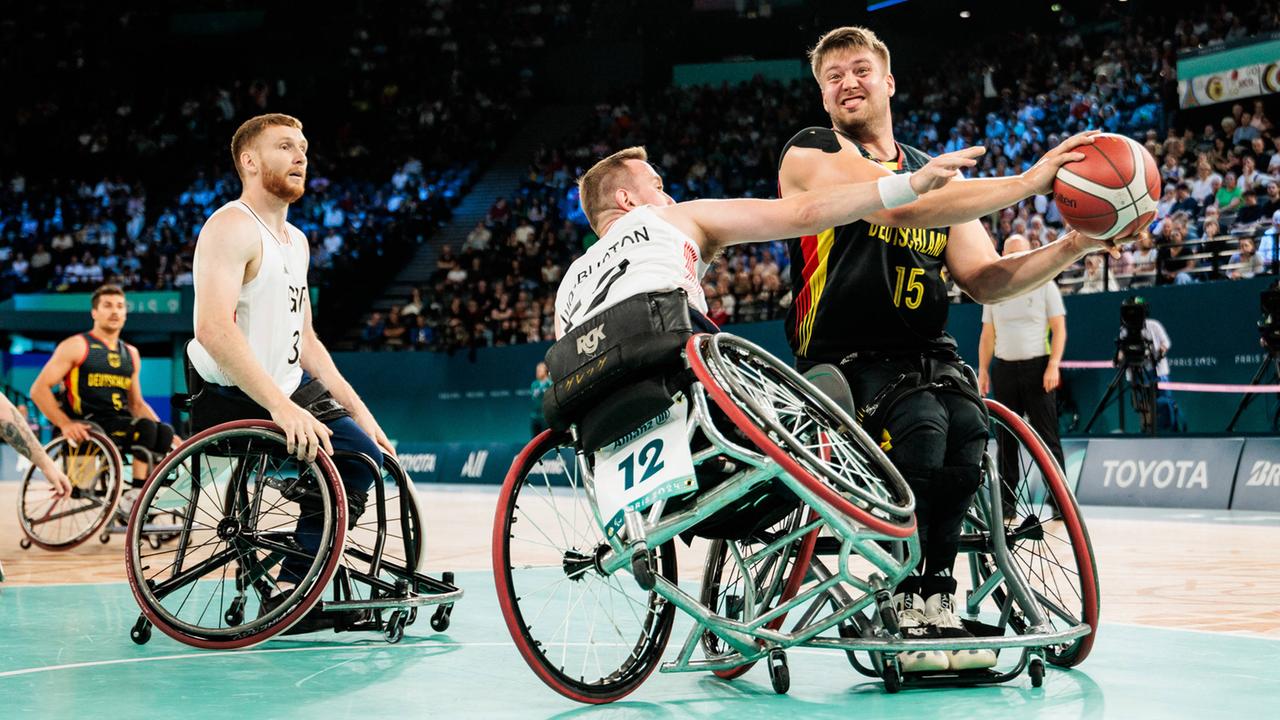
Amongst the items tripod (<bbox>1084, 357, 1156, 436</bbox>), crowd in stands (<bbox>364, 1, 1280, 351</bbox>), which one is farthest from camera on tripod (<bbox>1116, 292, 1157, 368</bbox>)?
crowd in stands (<bbox>364, 1, 1280, 351</bbox>)

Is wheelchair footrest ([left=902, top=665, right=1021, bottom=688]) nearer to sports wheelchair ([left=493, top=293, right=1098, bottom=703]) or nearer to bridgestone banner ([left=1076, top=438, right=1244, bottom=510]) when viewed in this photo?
sports wheelchair ([left=493, top=293, right=1098, bottom=703])

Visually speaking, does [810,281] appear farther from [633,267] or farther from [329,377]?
[329,377]

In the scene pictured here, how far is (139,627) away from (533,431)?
15.0m

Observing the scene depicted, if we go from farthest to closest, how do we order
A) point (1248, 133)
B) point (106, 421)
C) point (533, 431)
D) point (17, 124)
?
1. point (17, 124)
2. point (533, 431)
3. point (1248, 133)
4. point (106, 421)

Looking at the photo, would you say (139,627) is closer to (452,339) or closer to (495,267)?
(452,339)

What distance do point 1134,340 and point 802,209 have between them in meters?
9.67

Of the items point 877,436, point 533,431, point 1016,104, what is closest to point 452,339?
point 533,431

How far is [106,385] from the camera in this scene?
30.2 ft

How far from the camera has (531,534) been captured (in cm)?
1016

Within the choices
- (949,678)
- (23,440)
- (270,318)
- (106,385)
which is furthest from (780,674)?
(106,385)

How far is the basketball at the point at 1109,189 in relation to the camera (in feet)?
11.4

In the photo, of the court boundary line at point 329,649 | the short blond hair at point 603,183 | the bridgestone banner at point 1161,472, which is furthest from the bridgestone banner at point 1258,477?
the short blond hair at point 603,183

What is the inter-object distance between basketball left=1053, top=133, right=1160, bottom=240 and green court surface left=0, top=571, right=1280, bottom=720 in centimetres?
130

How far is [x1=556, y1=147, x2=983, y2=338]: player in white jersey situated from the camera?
10.8 feet
